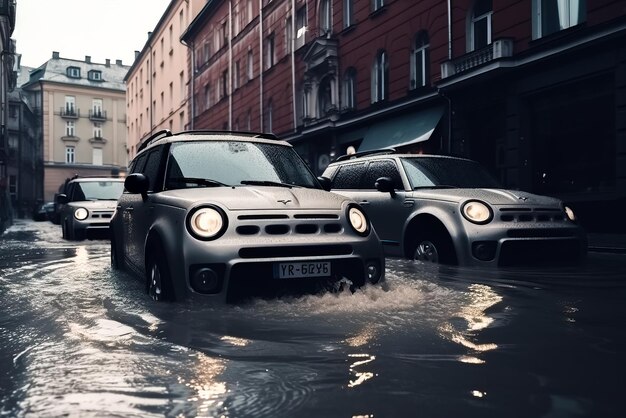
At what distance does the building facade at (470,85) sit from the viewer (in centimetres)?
1416

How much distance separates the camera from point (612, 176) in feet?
46.0

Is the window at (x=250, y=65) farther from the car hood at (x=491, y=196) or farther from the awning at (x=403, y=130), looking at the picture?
the car hood at (x=491, y=196)

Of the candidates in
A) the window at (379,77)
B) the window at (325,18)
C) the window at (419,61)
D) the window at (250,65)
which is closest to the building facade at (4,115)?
the window at (250,65)

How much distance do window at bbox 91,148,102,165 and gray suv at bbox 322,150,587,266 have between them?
236 ft

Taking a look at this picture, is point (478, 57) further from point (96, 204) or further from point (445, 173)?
point (96, 204)

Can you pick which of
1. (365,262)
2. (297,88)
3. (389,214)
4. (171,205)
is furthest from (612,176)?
(297,88)

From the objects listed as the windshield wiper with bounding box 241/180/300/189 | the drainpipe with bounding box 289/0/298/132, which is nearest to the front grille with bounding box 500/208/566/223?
the windshield wiper with bounding box 241/180/300/189

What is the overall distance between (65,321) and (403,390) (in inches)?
112

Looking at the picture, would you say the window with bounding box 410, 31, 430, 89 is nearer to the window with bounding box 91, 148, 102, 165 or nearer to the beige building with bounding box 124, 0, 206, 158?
the beige building with bounding box 124, 0, 206, 158

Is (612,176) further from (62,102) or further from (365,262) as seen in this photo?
(62,102)

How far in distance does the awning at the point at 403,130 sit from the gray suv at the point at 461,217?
9.42 meters

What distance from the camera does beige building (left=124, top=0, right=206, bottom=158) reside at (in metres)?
44.3

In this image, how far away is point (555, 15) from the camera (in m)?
15.1

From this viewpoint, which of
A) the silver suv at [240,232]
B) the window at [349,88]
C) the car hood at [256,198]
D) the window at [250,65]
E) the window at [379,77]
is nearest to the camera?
the silver suv at [240,232]
